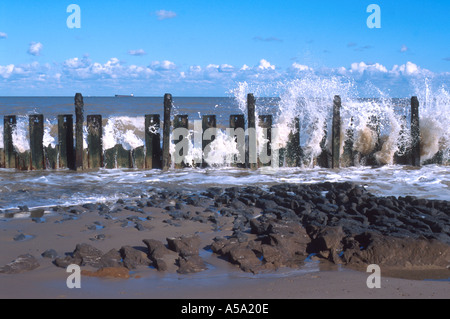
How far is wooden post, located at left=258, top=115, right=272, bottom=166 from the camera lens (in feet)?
34.6

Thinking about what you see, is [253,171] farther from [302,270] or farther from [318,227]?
A: [302,270]

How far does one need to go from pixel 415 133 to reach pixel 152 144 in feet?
19.5

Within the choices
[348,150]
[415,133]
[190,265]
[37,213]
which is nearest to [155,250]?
[190,265]

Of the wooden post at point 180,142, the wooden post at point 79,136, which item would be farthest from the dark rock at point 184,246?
the wooden post at point 79,136

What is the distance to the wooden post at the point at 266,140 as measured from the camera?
1054cm

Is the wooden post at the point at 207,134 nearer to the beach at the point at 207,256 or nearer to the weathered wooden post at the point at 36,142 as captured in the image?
the weathered wooden post at the point at 36,142

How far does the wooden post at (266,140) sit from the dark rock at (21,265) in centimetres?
693

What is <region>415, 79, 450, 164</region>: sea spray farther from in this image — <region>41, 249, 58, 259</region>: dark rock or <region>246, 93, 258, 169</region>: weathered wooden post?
<region>41, 249, 58, 259</region>: dark rock

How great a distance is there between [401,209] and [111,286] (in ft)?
13.2

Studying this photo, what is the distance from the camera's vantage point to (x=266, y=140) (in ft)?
34.6

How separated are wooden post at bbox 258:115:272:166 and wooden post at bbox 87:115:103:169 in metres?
3.48

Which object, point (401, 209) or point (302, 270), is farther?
point (401, 209)

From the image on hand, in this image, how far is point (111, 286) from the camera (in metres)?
3.73
